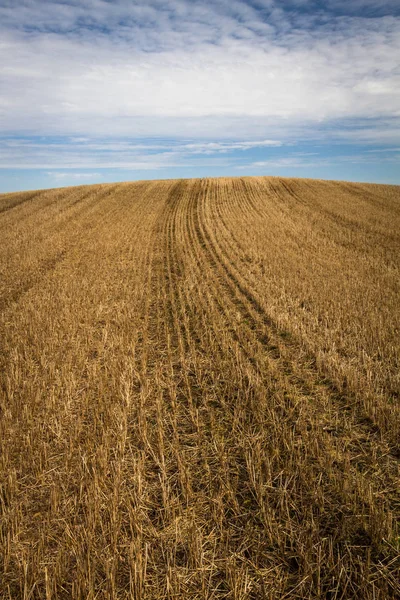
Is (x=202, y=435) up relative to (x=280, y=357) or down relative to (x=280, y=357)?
down

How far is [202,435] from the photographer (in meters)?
4.48

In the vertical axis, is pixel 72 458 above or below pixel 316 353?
below

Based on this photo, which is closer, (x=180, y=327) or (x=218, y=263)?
(x=180, y=327)

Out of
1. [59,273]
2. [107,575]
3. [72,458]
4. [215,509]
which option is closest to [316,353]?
[215,509]

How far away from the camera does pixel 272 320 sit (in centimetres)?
798

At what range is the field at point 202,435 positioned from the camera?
9.27ft

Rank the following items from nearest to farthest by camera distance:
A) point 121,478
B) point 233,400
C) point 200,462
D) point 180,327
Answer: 1. point 121,478
2. point 200,462
3. point 233,400
4. point 180,327

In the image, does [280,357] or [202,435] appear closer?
[202,435]

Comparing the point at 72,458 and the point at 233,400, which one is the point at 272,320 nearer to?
the point at 233,400

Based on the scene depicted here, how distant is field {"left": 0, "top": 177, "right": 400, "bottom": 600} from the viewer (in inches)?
111

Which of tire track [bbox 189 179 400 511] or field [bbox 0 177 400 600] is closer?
field [bbox 0 177 400 600]

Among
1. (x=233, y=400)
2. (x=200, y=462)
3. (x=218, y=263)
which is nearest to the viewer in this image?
(x=200, y=462)

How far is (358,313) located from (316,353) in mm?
2345

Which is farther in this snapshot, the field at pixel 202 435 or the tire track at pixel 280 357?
the tire track at pixel 280 357
